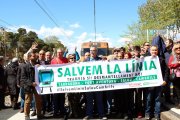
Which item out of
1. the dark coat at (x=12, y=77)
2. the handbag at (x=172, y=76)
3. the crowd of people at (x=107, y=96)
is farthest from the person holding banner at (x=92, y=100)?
the dark coat at (x=12, y=77)

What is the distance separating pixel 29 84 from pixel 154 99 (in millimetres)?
3354

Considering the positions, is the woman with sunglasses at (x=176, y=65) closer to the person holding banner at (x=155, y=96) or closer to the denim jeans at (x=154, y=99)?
the person holding banner at (x=155, y=96)

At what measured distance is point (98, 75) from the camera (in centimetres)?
1002

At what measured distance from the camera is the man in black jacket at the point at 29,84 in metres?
9.73

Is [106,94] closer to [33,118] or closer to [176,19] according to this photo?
[33,118]

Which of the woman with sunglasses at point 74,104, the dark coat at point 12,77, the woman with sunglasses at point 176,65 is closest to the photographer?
the woman with sunglasses at point 176,65

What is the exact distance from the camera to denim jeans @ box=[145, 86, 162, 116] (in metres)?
9.17

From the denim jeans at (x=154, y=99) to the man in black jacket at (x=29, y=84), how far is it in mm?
3012

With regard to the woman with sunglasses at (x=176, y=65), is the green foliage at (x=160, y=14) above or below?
above

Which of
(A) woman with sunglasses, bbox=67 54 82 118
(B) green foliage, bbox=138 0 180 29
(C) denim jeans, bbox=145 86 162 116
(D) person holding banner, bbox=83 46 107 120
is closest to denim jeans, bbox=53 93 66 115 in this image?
(A) woman with sunglasses, bbox=67 54 82 118

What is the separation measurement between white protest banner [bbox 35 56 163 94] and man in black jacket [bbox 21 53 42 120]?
17 cm

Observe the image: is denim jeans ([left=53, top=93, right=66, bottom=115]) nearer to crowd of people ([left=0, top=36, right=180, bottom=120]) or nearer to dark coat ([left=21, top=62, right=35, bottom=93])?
crowd of people ([left=0, top=36, right=180, bottom=120])

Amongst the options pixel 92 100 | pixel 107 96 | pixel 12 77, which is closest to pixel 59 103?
pixel 92 100

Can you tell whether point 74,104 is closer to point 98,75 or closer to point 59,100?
point 59,100
